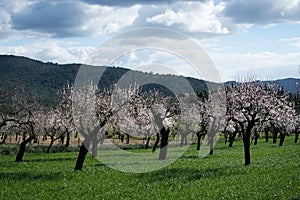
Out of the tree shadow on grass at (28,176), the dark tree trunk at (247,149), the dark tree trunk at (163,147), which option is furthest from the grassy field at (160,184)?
the dark tree trunk at (163,147)

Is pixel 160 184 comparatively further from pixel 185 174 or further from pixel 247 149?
pixel 247 149

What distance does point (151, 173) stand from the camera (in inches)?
1145

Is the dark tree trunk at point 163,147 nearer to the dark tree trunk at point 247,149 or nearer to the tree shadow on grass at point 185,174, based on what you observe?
the dark tree trunk at point 247,149

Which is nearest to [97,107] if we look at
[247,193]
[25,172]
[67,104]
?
[67,104]

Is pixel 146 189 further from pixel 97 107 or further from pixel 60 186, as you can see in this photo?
pixel 97 107

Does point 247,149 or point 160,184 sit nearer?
point 160,184

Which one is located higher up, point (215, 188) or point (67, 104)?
point (67, 104)

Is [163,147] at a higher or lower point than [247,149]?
lower

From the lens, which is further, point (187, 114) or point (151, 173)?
point (187, 114)

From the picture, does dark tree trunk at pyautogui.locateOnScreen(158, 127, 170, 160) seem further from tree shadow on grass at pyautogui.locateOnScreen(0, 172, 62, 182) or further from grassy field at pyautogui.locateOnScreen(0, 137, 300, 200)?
tree shadow on grass at pyautogui.locateOnScreen(0, 172, 62, 182)

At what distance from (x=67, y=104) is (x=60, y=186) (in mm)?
22843

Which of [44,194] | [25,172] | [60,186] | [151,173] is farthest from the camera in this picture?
[25,172]

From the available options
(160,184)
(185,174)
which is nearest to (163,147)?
(185,174)

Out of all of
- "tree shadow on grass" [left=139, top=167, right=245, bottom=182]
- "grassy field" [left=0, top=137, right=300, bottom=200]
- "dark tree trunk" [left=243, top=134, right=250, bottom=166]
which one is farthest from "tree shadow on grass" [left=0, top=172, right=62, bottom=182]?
"dark tree trunk" [left=243, top=134, right=250, bottom=166]
